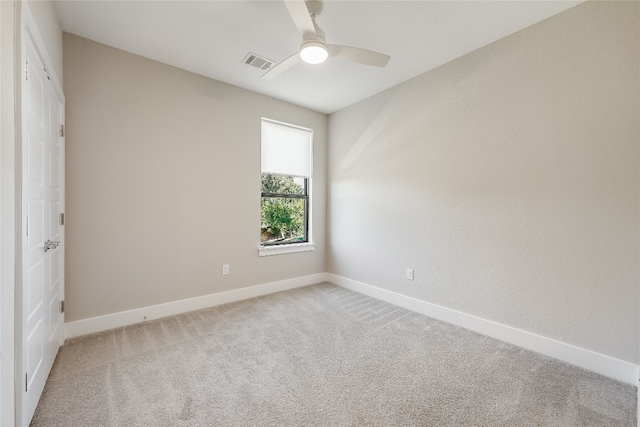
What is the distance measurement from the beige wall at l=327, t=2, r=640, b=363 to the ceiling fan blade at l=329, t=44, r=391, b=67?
1.14m

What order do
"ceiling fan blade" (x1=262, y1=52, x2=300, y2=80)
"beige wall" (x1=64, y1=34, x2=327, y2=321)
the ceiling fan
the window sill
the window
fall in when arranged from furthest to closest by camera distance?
the window
the window sill
"beige wall" (x1=64, y1=34, x2=327, y2=321)
"ceiling fan blade" (x1=262, y1=52, x2=300, y2=80)
the ceiling fan

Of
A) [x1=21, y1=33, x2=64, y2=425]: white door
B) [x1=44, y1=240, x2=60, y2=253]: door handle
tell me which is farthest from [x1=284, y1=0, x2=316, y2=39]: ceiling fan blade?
[x1=44, y1=240, x2=60, y2=253]: door handle

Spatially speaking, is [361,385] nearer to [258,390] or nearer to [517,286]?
[258,390]

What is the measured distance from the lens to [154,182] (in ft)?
9.21

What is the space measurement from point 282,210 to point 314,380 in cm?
248

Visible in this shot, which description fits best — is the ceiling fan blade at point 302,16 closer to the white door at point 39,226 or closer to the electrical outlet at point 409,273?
the white door at point 39,226

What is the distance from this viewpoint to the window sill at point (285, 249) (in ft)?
11.9

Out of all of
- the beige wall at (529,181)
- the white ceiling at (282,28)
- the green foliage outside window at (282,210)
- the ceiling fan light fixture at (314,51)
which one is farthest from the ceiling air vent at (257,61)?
the beige wall at (529,181)

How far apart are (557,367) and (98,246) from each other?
13.0 feet

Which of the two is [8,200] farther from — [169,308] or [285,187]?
[285,187]

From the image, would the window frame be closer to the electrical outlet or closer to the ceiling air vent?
the ceiling air vent

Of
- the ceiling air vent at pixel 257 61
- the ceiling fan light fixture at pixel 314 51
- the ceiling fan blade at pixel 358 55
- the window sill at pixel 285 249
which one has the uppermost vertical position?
the ceiling air vent at pixel 257 61

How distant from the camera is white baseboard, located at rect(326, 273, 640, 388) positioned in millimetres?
1880

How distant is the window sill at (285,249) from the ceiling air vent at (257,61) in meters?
2.15
